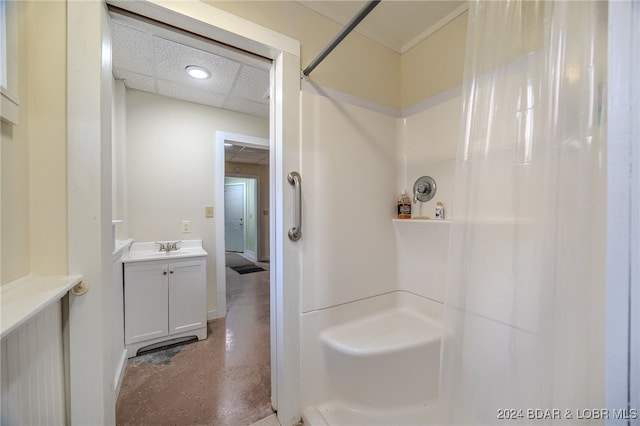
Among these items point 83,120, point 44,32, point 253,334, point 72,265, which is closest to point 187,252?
point 253,334

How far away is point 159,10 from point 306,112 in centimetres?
70

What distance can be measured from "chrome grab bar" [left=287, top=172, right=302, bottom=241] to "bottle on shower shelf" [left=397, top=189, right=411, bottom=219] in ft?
2.48

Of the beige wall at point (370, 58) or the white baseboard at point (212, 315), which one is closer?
the beige wall at point (370, 58)

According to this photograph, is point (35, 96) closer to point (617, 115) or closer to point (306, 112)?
point (306, 112)

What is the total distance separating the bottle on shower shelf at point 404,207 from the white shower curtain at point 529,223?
2.66 ft

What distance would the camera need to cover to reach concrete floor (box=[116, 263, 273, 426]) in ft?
4.00

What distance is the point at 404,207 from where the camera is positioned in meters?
1.51

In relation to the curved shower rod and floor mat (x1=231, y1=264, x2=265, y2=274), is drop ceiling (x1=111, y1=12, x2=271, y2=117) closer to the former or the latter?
the curved shower rod

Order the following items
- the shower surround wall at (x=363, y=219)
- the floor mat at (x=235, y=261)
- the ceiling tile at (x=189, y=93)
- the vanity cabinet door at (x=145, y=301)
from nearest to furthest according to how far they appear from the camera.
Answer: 1. the shower surround wall at (x=363, y=219)
2. the vanity cabinet door at (x=145, y=301)
3. the ceiling tile at (x=189, y=93)
4. the floor mat at (x=235, y=261)

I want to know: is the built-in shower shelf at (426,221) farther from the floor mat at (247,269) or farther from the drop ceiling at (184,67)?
the floor mat at (247,269)

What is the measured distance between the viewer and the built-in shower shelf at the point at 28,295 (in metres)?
0.47

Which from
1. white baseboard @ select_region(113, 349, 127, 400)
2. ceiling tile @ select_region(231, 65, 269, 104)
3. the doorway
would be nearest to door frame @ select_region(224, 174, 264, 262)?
the doorway

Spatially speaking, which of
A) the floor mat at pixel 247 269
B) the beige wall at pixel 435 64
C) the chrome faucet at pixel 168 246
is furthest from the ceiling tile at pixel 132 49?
the floor mat at pixel 247 269

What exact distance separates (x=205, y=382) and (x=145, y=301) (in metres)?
0.86
